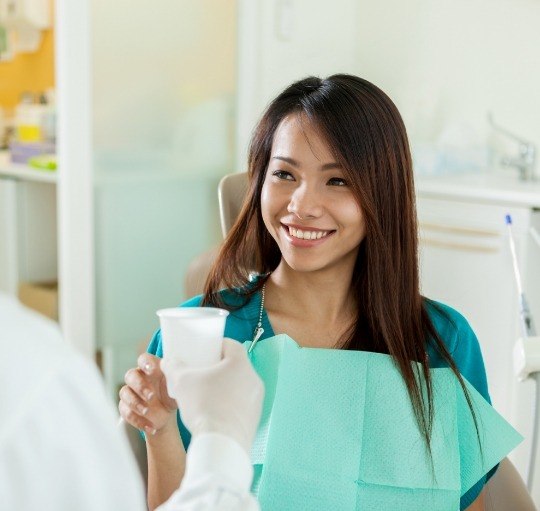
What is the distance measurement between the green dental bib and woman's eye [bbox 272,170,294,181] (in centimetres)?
23

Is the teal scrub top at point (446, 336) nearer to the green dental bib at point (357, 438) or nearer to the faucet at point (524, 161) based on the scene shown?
the green dental bib at point (357, 438)

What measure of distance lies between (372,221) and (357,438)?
12.2 inches

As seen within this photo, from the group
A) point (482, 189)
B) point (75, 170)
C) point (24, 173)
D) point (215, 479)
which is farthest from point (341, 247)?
point (24, 173)

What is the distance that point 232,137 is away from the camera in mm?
3486

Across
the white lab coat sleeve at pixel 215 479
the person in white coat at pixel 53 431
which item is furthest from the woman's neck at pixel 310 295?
the person in white coat at pixel 53 431

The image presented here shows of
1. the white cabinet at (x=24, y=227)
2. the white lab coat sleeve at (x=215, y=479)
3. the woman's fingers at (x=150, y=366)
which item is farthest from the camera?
the white cabinet at (x=24, y=227)

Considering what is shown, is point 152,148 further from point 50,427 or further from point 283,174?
point 50,427

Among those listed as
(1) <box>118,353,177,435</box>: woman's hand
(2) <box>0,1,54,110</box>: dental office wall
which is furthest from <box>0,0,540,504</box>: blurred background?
(1) <box>118,353,177,435</box>: woman's hand

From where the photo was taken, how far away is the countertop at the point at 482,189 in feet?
8.73

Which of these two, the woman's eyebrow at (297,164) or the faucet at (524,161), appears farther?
the faucet at (524,161)

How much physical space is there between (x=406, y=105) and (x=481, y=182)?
736mm

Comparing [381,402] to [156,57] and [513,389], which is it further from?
[156,57]

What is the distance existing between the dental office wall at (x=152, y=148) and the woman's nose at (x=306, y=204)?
1.80 meters

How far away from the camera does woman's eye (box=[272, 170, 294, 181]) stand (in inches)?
53.8
